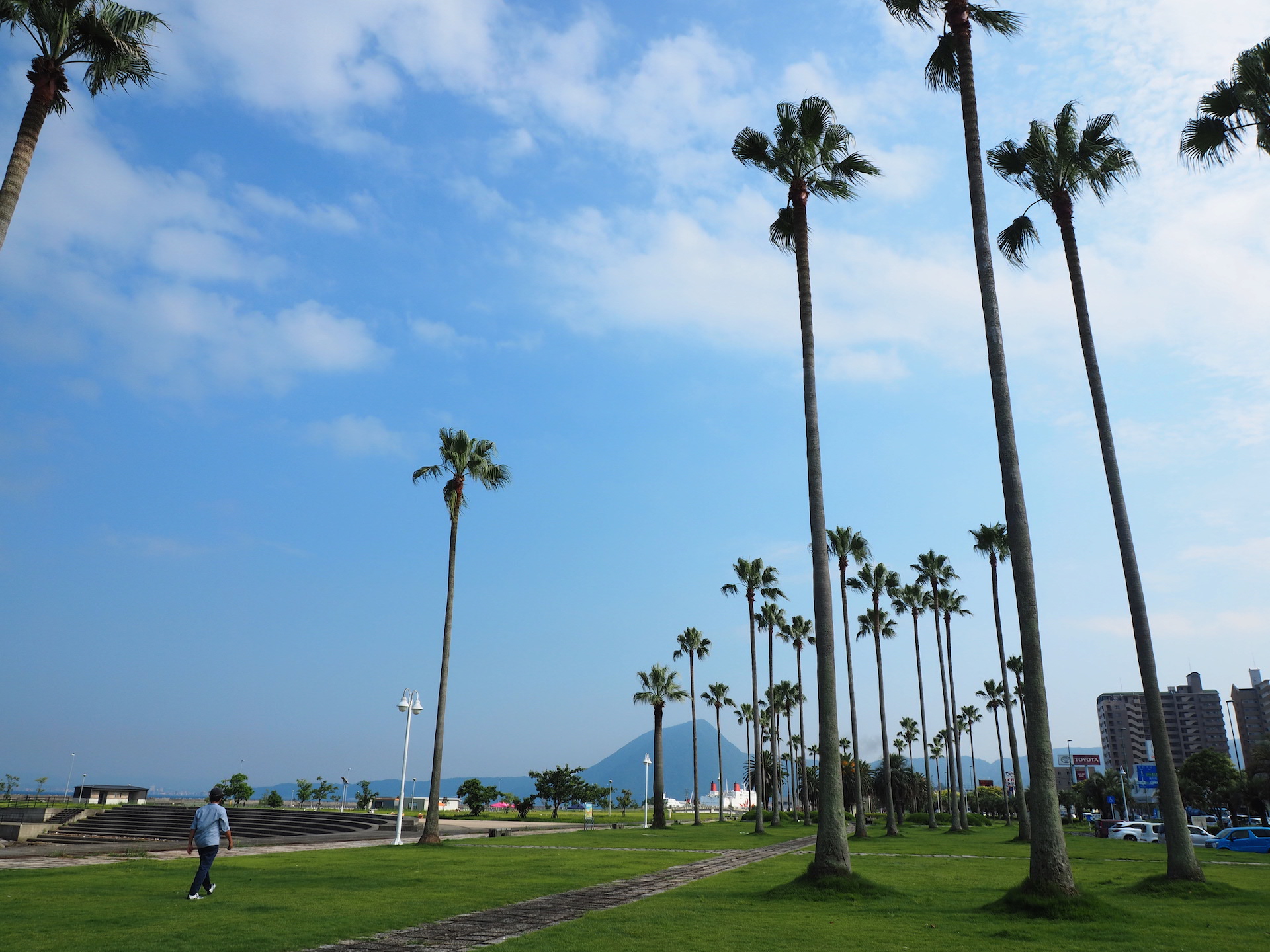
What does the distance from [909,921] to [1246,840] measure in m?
38.5

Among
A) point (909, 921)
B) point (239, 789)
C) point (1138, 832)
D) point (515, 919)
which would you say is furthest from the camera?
point (239, 789)

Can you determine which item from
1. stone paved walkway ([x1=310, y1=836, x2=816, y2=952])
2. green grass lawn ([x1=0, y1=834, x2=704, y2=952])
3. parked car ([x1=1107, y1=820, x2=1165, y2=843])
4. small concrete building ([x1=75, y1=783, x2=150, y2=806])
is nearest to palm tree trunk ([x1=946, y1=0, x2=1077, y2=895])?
stone paved walkway ([x1=310, y1=836, x2=816, y2=952])

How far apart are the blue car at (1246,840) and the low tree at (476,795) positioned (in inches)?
2428

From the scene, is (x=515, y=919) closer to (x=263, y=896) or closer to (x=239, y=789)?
(x=263, y=896)

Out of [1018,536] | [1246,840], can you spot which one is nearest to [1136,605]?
[1018,536]

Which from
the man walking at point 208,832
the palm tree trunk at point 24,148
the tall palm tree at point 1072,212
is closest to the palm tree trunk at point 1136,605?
the tall palm tree at point 1072,212

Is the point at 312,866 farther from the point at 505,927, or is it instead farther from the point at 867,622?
the point at 867,622

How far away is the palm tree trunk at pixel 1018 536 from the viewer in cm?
1452

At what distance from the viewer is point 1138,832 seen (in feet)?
178

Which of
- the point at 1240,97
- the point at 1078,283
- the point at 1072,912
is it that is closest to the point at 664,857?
the point at 1072,912

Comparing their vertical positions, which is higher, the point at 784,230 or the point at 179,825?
the point at 784,230

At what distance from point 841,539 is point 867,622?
74.2 feet

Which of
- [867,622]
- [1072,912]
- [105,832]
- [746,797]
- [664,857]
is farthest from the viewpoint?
[746,797]

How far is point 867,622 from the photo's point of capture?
66.9 metres
